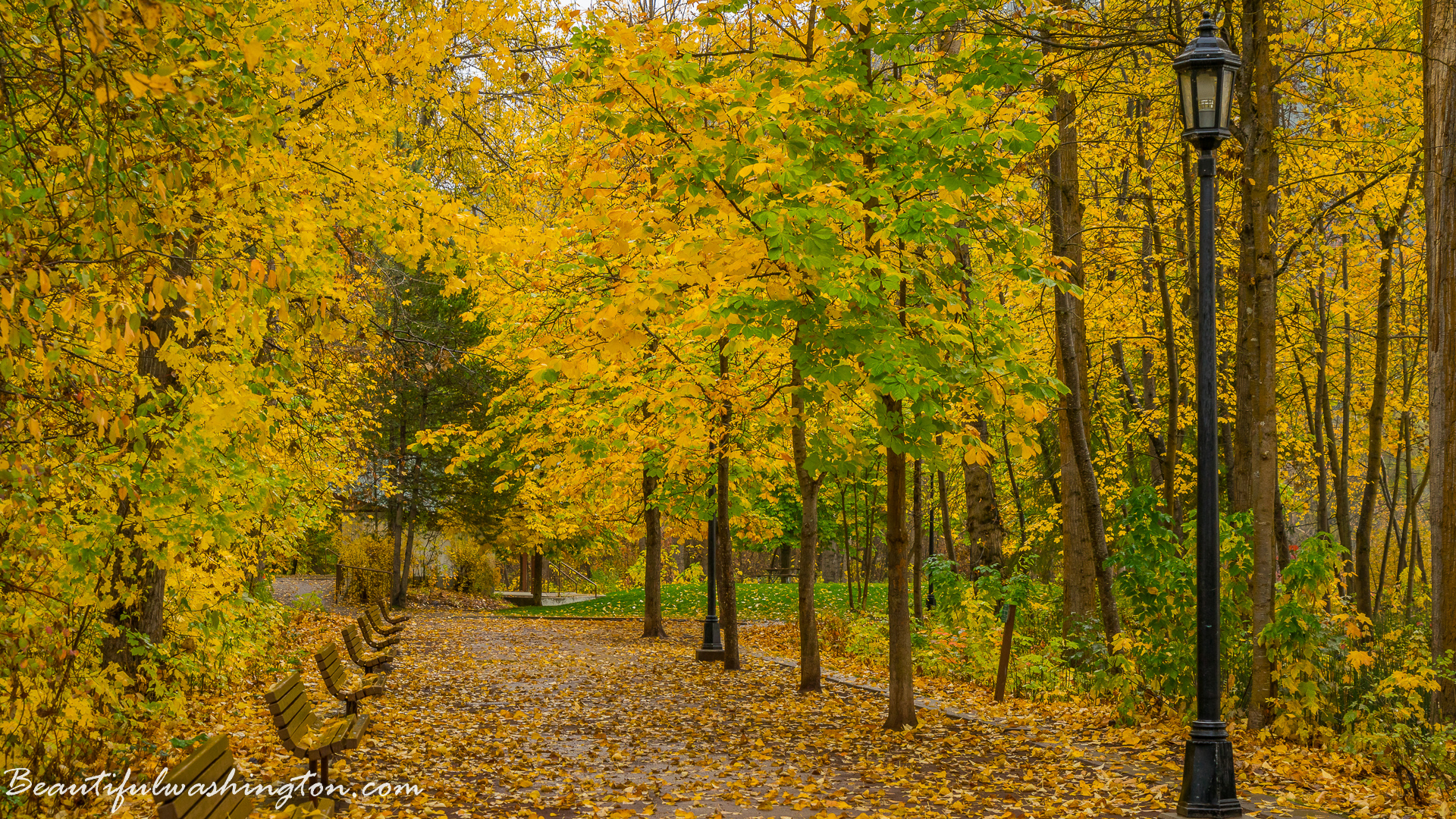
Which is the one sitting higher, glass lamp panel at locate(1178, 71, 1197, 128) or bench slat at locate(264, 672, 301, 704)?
glass lamp panel at locate(1178, 71, 1197, 128)

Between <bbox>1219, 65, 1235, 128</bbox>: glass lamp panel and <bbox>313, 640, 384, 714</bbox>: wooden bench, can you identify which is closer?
<bbox>1219, 65, 1235, 128</bbox>: glass lamp panel

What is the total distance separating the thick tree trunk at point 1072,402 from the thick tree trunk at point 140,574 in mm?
8393

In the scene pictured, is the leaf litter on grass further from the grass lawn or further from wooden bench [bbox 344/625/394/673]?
the grass lawn

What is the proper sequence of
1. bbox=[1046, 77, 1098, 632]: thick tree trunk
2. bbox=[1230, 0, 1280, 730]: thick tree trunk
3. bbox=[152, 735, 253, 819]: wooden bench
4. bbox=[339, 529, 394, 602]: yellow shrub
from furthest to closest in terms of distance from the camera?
bbox=[339, 529, 394, 602]: yellow shrub, bbox=[1046, 77, 1098, 632]: thick tree trunk, bbox=[1230, 0, 1280, 730]: thick tree trunk, bbox=[152, 735, 253, 819]: wooden bench

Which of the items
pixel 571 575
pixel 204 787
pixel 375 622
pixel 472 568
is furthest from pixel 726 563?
pixel 571 575

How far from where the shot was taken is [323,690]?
11.2m

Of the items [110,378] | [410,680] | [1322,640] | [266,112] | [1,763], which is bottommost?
[410,680]

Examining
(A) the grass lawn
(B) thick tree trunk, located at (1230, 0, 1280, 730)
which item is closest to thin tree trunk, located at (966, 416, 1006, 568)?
(B) thick tree trunk, located at (1230, 0, 1280, 730)

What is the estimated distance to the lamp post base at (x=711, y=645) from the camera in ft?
48.9

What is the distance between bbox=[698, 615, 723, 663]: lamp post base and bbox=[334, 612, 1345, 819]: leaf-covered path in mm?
1330

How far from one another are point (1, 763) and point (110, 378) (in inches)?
93.3

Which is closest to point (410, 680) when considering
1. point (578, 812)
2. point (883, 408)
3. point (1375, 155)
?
point (578, 812)

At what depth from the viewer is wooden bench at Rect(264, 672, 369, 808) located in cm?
585

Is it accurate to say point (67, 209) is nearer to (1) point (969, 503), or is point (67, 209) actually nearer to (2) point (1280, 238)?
(1) point (969, 503)
